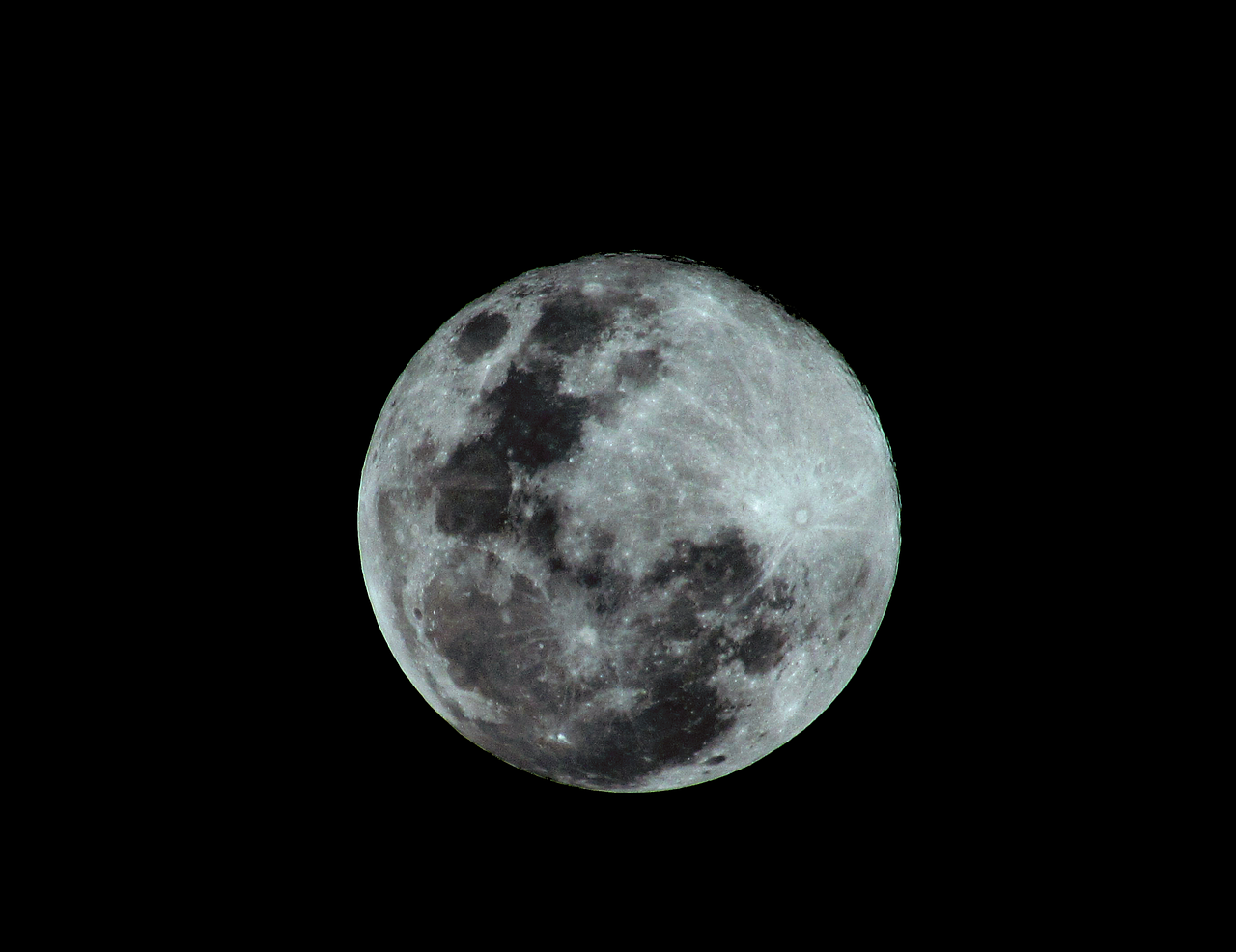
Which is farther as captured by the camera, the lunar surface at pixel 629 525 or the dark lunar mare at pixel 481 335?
the dark lunar mare at pixel 481 335

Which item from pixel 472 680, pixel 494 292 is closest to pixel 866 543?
pixel 472 680

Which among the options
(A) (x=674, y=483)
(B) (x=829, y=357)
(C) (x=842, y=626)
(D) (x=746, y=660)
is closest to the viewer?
(A) (x=674, y=483)

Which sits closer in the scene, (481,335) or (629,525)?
(629,525)

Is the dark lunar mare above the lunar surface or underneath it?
above

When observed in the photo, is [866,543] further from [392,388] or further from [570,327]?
[392,388]

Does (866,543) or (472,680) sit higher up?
(866,543)

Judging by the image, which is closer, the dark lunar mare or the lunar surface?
the lunar surface

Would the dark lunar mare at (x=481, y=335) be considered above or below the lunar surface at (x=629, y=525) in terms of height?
above

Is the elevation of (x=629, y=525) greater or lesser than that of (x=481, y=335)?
lesser
